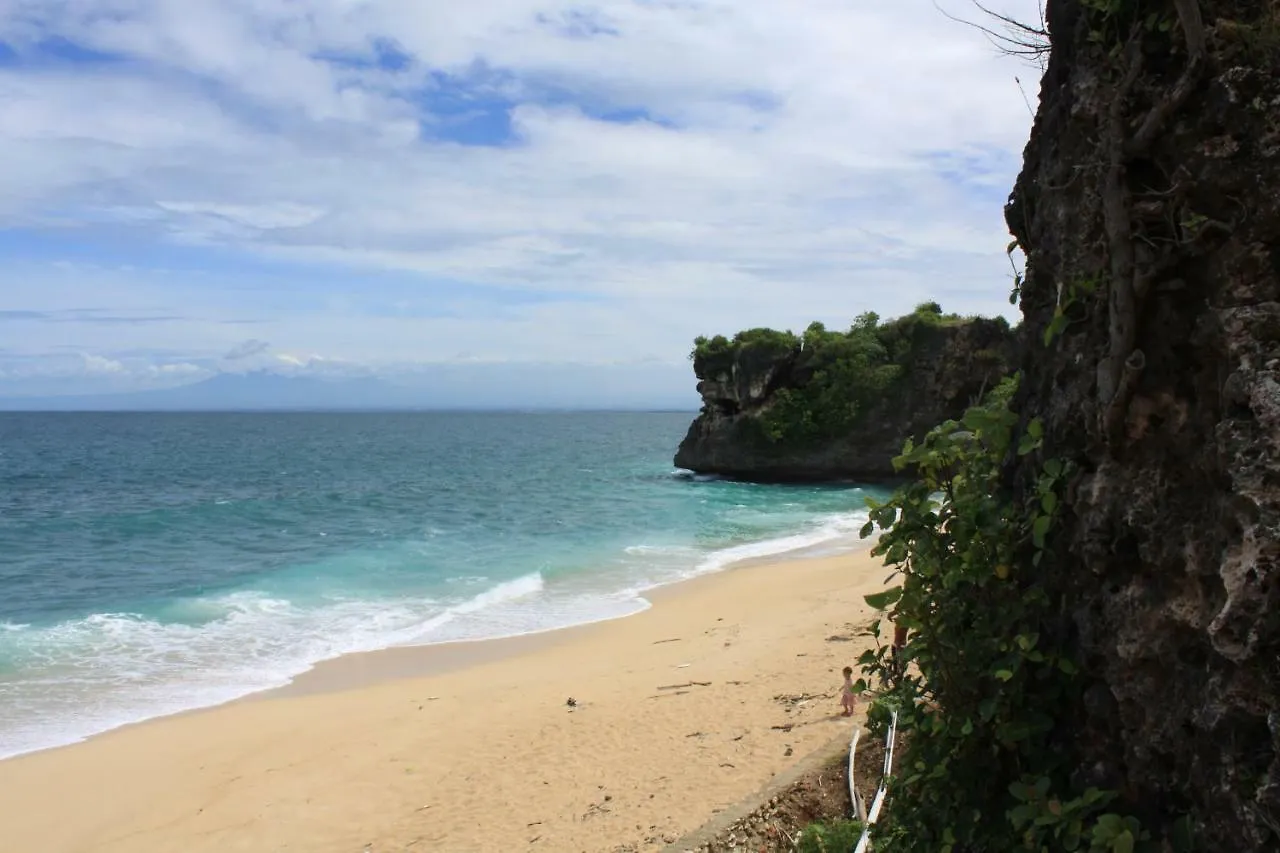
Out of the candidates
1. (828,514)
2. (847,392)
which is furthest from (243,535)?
(847,392)

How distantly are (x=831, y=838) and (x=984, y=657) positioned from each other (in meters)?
1.94

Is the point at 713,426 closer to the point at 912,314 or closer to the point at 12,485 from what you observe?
the point at 912,314

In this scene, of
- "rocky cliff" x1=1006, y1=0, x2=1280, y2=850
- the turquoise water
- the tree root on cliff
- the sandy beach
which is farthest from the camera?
the turquoise water

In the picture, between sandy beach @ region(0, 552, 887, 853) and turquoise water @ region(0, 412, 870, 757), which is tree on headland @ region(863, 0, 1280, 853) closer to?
sandy beach @ region(0, 552, 887, 853)

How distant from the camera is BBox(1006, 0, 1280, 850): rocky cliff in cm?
242

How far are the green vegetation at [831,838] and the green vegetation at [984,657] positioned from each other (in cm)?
80

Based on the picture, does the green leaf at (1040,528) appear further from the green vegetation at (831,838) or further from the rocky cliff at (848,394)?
the rocky cliff at (848,394)

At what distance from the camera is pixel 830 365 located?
4238 cm

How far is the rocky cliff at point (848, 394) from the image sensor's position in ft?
131

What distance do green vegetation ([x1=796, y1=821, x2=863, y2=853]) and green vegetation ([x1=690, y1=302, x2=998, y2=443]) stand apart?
123 feet

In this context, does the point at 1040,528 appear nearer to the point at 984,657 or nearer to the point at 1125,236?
the point at 984,657

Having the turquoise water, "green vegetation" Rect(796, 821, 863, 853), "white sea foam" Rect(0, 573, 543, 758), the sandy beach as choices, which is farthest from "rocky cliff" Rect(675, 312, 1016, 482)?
"green vegetation" Rect(796, 821, 863, 853)

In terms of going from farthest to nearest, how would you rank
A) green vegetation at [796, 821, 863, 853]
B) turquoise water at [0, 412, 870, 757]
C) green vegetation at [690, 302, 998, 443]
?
green vegetation at [690, 302, 998, 443] < turquoise water at [0, 412, 870, 757] < green vegetation at [796, 821, 863, 853]

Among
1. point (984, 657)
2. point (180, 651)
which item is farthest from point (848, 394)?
point (984, 657)
